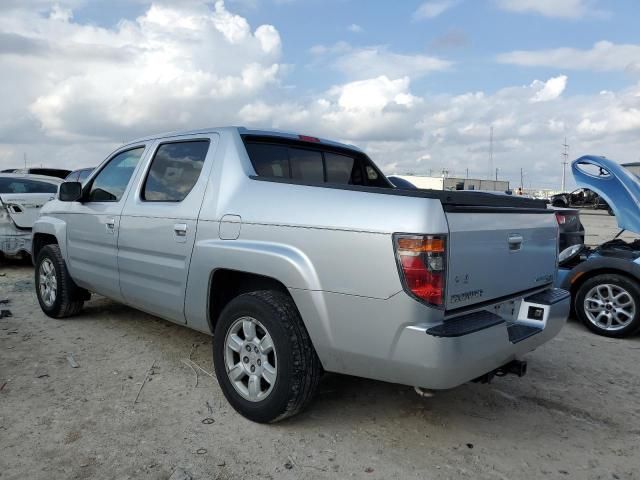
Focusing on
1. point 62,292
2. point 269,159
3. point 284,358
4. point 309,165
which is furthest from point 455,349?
point 62,292

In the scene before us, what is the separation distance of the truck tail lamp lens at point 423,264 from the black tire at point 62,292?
3.96 meters

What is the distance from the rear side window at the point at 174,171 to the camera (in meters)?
3.77

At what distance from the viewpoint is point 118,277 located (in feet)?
14.3

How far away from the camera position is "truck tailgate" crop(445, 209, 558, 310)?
2.62m

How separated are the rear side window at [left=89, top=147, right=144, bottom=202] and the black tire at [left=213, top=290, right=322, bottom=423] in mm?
1973

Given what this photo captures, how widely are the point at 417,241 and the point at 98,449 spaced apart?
208 cm

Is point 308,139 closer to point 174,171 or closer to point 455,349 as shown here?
point 174,171

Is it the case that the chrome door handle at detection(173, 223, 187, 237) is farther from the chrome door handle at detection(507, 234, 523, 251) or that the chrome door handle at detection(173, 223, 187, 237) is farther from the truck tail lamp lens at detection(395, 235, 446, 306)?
the chrome door handle at detection(507, 234, 523, 251)

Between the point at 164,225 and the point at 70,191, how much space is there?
5.13 feet

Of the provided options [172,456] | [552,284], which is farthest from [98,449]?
[552,284]

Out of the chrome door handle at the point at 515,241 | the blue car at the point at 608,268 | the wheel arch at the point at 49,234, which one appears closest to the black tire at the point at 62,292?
the wheel arch at the point at 49,234

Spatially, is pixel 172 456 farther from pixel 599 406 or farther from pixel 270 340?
pixel 599 406

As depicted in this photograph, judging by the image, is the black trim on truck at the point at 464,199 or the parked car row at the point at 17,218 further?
the parked car row at the point at 17,218

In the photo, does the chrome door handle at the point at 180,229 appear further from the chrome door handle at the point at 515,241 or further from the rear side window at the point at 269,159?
the chrome door handle at the point at 515,241
